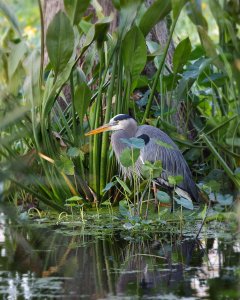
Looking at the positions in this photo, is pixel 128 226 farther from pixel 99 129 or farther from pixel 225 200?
pixel 99 129

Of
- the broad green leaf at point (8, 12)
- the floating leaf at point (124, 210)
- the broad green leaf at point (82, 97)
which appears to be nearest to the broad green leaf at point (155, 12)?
the broad green leaf at point (82, 97)

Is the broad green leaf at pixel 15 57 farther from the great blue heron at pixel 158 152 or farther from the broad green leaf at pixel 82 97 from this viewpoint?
the great blue heron at pixel 158 152

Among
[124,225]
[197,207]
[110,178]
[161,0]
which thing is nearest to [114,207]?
[110,178]

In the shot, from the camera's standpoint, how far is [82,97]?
17.9ft

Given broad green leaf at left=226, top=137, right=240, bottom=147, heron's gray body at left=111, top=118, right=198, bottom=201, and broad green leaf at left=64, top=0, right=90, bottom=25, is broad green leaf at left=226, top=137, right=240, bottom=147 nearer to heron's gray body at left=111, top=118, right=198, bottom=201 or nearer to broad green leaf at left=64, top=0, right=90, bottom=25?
heron's gray body at left=111, top=118, right=198, bottom=201

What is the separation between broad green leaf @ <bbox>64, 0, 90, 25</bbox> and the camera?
5.21 m

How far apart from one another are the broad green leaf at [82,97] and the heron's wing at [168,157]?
0.55 m

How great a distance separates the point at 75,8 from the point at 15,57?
516 mm

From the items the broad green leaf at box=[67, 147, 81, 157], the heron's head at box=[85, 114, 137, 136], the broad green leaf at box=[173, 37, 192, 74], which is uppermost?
the broad green leaf at box=[173, 37, 192, 74]

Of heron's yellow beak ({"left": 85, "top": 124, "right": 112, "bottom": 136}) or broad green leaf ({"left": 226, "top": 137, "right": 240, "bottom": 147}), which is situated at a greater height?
heron's yellow beak ({"left": 85, "top": 124, "right": 112, "bottom": 136})

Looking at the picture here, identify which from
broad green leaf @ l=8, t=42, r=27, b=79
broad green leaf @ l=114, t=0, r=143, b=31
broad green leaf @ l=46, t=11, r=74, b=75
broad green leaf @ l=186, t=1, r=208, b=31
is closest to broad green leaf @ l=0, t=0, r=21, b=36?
broad green leaf @ l=46, t=11, r=74, b=75

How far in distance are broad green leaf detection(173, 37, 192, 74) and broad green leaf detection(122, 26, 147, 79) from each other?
37 centimetres

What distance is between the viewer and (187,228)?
489cm

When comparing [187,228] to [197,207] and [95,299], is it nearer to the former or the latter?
[197,207]
